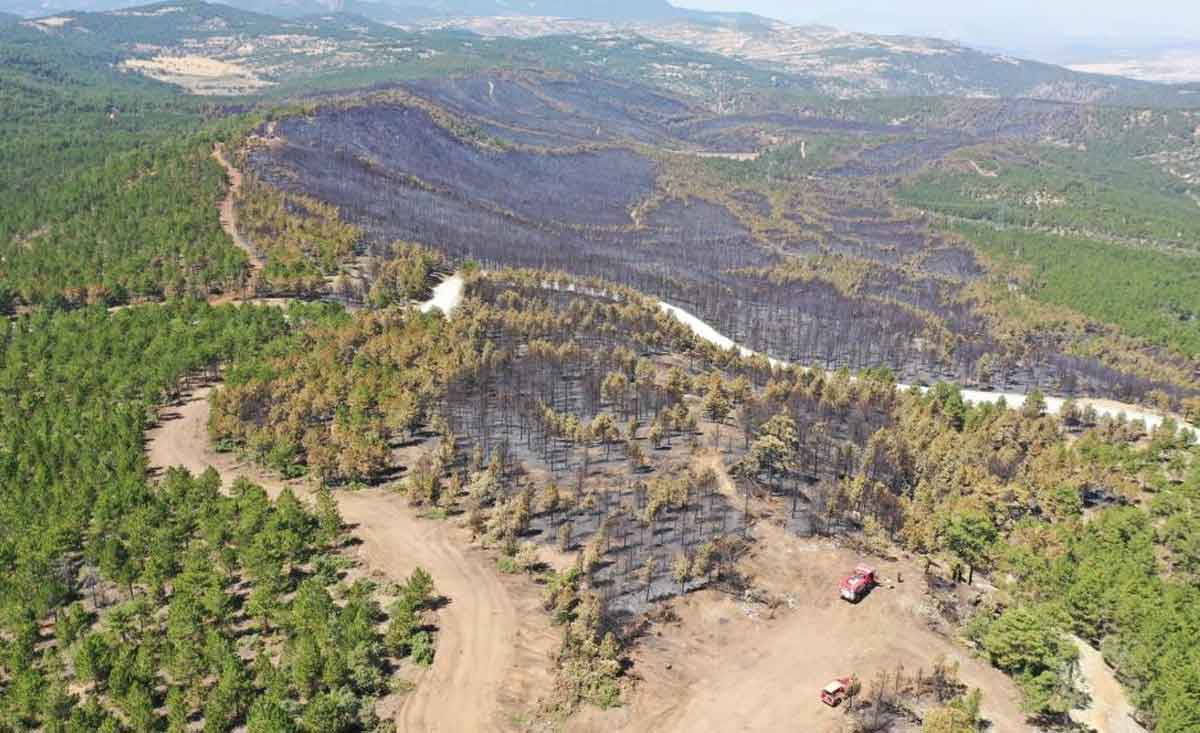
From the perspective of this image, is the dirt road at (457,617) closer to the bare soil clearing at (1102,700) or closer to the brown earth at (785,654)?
the brown earth at (785,654)

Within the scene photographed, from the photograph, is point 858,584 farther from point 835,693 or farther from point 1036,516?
point 1036,516

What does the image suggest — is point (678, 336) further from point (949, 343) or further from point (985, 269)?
point (985, 269)

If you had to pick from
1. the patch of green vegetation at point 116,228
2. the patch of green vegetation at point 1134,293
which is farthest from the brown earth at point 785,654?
the patch of green vegetation at point 1134,293

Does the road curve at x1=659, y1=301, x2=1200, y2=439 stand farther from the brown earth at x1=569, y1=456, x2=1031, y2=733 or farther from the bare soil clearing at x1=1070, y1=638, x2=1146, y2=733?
the brown earth at x1=569, y1=456, x2=1031, y2=733

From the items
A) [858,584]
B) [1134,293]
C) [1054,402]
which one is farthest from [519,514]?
[1134,293]

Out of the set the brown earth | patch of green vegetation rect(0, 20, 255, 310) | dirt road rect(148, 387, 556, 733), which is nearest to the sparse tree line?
the brown earth
